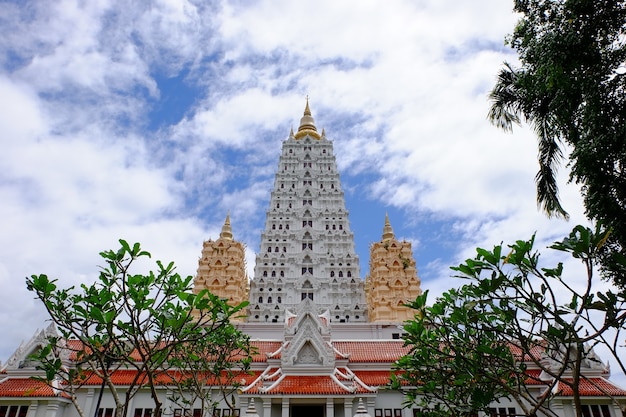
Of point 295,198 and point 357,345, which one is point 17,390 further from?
point 295,198

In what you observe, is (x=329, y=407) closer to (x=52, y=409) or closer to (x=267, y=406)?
(x=267, y=406)

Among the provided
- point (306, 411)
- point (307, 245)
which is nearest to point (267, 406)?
point (306, 411)

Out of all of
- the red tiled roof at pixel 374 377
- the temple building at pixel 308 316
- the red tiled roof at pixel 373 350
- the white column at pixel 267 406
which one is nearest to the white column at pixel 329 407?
the temple building at pixel 308 316

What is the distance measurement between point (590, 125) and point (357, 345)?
19728mm

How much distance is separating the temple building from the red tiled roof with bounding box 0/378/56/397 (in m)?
0.07

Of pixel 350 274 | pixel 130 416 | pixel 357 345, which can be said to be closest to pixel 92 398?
pixel 130 416

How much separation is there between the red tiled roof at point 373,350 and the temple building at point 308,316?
0.21ft

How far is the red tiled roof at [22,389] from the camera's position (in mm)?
23672

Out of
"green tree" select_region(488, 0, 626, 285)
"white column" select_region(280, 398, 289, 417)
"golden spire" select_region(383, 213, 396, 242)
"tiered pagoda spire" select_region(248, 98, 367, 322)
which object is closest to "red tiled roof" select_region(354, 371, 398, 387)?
"white column" select_region(280, 398, 289, 417)

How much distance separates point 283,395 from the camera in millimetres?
22875

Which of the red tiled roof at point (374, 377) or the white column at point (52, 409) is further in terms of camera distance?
the red tiled roof at point (374, 377)

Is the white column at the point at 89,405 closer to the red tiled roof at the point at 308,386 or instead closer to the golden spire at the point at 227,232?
the red tiled roof at the point at 308,386

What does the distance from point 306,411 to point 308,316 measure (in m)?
5.49

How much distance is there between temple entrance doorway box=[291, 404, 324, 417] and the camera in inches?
987
